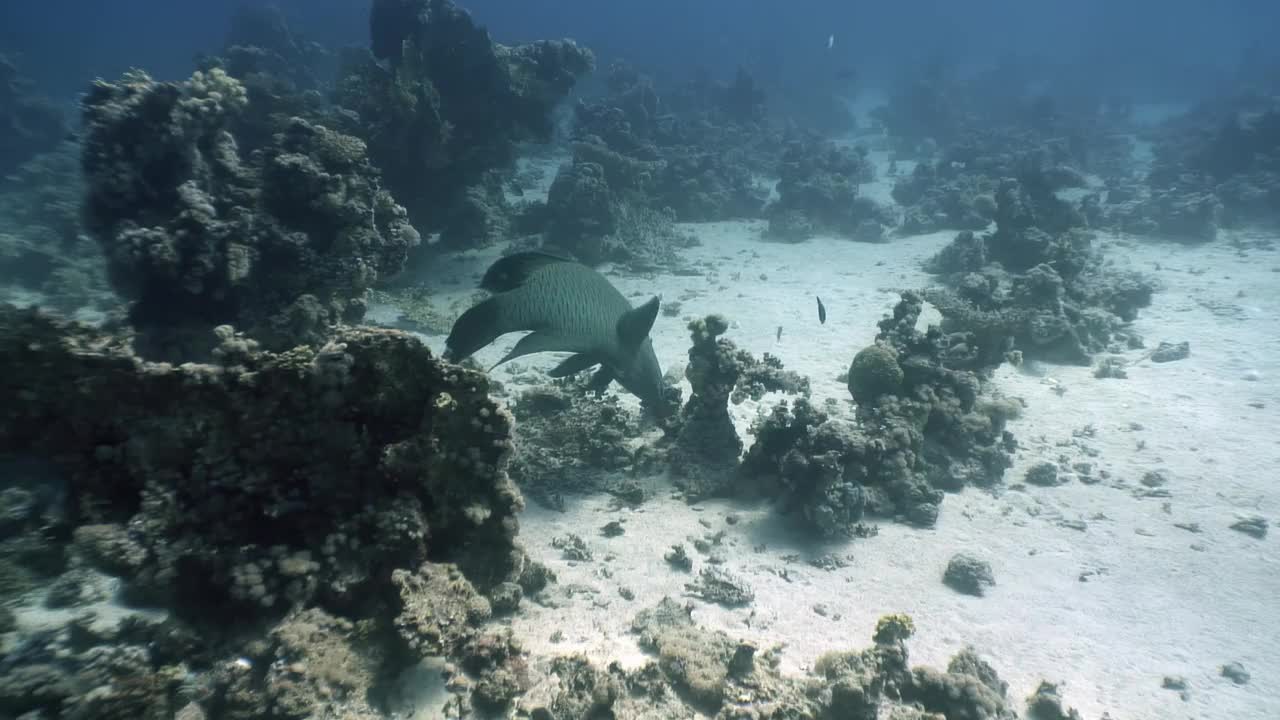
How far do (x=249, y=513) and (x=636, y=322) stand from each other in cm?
275

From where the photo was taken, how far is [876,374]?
260 inches

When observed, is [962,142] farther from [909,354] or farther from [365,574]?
[365,574]

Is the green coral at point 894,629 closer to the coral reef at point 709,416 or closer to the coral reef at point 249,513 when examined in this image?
the coral reef at point 709,416

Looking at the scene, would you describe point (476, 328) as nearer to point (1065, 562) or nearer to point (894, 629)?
point (894, 629)

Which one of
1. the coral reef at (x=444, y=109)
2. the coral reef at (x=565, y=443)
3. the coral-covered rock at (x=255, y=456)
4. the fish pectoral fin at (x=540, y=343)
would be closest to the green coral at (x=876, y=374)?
the coral reef at (x=565, y=443)

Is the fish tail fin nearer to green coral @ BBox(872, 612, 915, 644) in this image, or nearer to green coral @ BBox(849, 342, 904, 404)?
green coral @ BBox(872, 612, 915, 644)

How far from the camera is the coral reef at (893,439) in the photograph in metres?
5.30

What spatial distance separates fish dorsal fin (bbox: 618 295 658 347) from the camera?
14.6 ft

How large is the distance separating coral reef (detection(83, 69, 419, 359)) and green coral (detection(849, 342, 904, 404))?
5.48 meters

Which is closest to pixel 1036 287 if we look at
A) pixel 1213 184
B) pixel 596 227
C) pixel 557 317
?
pixel 596 227

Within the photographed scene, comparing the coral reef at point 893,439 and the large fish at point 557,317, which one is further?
the coral reef at point 893,439

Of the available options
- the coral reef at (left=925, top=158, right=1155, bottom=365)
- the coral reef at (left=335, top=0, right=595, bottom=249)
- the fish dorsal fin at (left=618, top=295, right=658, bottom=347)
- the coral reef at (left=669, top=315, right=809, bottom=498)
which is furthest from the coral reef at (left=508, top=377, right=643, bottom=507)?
the coral reef at (left=335, top=0, right=595, bottom=249)

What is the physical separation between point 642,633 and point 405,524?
1809 millimetres

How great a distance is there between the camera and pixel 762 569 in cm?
473
